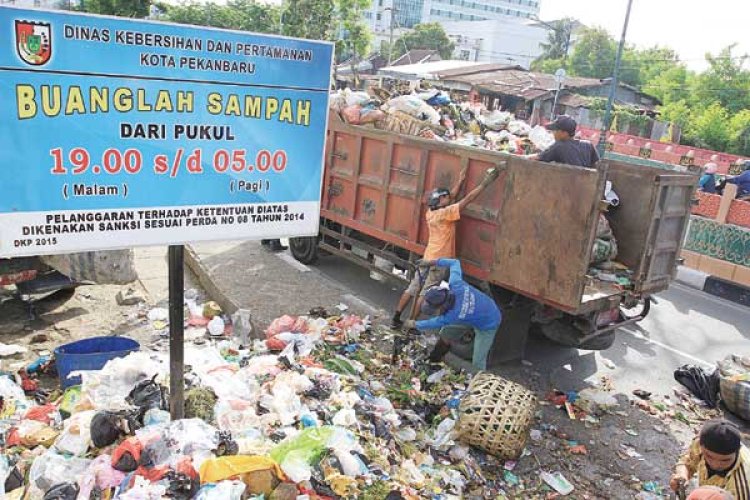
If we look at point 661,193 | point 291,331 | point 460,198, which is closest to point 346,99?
point 460,198

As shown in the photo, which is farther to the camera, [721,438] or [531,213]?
[531,213]

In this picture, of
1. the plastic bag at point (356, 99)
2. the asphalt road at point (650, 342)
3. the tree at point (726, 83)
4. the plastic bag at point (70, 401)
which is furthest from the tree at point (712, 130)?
the plastic bag at point (70, 401)

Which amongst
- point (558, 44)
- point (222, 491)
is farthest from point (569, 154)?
point (558, 44)

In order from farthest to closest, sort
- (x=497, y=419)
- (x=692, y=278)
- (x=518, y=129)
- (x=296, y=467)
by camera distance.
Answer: (x=692, y=278) < (x=518, y=129) < (x=497, y=419) < (x=296, y=467)

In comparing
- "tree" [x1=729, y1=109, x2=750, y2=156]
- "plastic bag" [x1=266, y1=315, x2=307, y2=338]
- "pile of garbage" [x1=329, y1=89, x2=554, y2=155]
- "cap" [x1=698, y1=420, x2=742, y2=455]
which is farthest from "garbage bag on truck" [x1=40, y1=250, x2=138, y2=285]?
"tree" [x1=729, y1=109, x2=750, y2=156]

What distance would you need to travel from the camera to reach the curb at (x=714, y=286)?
8.88 meters

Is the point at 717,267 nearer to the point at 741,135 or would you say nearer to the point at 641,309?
the point at 641,309

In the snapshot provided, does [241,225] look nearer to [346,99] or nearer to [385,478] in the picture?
[385,478]

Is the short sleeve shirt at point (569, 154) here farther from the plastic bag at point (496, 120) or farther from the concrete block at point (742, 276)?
the concrete block at point (742, 276)

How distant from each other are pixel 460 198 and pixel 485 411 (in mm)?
2195

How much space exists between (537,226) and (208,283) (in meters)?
3.83

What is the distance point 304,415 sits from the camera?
3.66m

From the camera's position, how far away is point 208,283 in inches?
271

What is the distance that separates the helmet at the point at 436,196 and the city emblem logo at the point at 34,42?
368 centimetres
